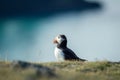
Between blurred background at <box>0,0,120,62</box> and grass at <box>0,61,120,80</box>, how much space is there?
3996 cm

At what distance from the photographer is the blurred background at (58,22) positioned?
263 ft

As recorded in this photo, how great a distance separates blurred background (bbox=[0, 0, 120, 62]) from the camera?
80281mm

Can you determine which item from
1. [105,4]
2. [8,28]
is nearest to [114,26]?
[8,28]

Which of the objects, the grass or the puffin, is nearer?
the grass

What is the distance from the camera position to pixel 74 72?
67.6 feet

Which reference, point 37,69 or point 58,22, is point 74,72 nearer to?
point 37,69

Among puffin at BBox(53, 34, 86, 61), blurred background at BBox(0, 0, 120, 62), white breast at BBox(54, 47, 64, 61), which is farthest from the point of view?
blurred background at BBox(0, 0, 120, 62)

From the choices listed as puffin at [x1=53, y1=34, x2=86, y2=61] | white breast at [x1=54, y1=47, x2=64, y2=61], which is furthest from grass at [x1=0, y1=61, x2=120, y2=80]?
white breast at [x1=54, y1=47, x2=64, y2=61]

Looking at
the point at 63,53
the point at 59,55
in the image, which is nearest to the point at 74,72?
the point at 63,53

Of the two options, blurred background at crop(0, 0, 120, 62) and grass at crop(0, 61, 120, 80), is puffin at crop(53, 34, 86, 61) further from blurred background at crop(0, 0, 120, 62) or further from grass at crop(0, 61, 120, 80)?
blurred background at crop(0, 0, 120, 62)

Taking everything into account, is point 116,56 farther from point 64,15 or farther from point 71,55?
point 64,15

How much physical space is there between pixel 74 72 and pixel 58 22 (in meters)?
84.1

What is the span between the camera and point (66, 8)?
470 feet

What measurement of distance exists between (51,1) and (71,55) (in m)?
112
